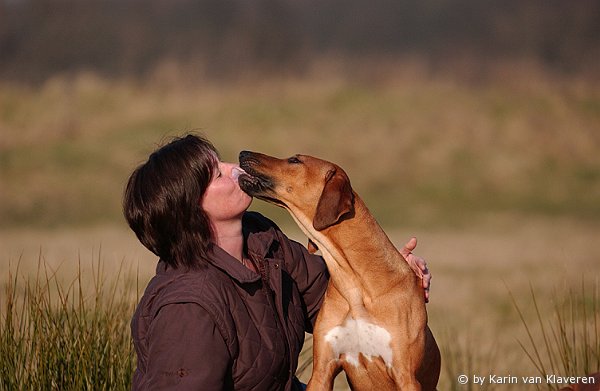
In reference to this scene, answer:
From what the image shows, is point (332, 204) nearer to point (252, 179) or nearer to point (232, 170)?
point (252, 179)

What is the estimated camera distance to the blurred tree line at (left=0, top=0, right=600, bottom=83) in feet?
118

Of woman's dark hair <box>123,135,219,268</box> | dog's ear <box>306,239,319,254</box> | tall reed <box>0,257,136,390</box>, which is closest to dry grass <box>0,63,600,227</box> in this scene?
dog's ear <box>306,239,319,254</box>

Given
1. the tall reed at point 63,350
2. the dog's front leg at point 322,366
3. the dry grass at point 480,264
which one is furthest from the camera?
the dry grass at point 480,264

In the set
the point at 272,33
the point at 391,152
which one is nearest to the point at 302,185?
the point at 391,152

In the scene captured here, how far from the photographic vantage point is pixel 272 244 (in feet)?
20.1

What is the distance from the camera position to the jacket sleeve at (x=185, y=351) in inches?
193

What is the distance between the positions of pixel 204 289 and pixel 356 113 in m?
26.7

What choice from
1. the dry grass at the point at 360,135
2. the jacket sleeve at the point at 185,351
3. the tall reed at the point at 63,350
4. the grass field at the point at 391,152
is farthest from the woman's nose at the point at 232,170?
the dry grass at the point at 360,135

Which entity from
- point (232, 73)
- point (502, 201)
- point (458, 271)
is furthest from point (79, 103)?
point (458, 271)

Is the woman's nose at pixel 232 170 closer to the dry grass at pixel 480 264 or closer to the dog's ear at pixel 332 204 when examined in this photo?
the dog's ear at pixel 332 204

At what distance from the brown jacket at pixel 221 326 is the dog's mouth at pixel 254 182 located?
1.07 feet

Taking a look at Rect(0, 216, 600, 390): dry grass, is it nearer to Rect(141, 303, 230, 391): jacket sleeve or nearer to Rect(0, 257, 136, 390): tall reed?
Rect(0, 257, 136, 390): tall reed

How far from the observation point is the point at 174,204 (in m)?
5.41

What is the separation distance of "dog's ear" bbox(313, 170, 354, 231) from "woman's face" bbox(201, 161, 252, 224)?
1.24 feet
